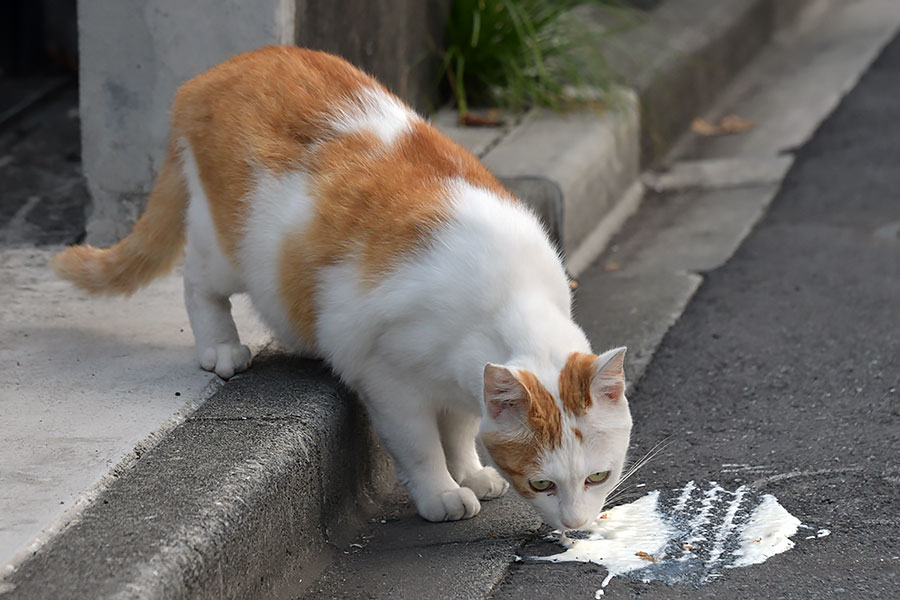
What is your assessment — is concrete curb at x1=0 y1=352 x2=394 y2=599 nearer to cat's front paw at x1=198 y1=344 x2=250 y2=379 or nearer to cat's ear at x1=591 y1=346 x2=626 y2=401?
cat's front paw at x1=198 y1=344 x2=250 y2=379

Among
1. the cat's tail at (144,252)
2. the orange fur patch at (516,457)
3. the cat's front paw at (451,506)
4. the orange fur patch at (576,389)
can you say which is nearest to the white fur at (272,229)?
the cat's tail at (144,252)

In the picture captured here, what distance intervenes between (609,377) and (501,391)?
0.22 meters

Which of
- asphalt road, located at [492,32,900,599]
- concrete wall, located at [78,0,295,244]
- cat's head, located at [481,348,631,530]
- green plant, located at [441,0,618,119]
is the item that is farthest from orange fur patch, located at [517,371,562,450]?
green plant, located at [441,0,618,119]

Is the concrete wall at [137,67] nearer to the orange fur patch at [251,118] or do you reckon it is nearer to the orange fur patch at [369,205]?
the orange fur patch at [251,118]

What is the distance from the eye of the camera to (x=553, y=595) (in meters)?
2.39

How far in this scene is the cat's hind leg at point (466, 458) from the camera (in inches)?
111

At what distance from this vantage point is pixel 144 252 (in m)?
3.16

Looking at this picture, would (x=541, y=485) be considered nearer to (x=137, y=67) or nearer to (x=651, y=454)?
(x=651, y=454)

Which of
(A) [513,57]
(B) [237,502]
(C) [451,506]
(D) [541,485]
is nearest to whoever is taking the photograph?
(B) [237,502]

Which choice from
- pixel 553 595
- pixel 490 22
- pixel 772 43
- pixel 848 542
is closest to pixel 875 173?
pixel 490 22

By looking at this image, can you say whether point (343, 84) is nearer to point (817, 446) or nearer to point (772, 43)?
point (817, 446)

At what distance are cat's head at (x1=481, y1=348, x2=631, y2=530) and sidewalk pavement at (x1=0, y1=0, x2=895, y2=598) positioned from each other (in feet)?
1.15

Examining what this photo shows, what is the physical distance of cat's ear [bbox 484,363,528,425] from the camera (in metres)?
2.24

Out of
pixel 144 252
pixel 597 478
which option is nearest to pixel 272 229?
pixel 144 252
